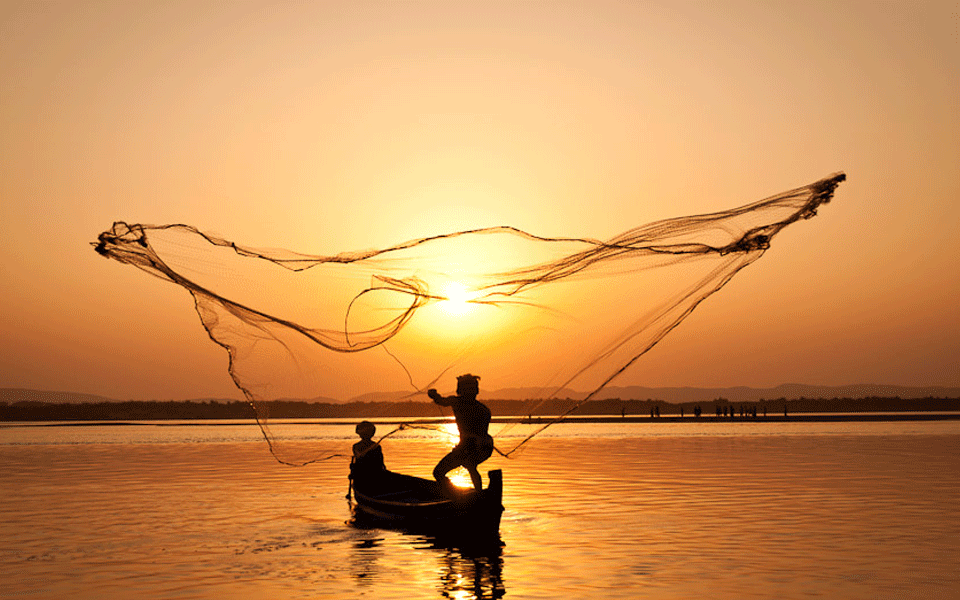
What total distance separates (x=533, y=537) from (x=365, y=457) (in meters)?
6.16

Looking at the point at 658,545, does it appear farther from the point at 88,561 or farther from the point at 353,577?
the point at 88,561

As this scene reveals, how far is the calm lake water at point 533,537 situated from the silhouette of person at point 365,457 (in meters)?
1.27

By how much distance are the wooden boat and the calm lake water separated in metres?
0.51

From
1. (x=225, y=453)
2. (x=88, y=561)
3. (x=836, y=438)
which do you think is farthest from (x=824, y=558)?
(x=836, y=438)

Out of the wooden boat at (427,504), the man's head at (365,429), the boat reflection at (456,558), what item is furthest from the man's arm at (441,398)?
the man's head at (365,429)

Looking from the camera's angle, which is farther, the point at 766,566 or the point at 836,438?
the point at 836,438

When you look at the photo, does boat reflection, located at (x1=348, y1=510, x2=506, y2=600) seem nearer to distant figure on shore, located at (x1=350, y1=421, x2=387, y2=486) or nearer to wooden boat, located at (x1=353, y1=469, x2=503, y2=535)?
wooden boat, located at (x1=353, y1=469, x2=503, y2=535)

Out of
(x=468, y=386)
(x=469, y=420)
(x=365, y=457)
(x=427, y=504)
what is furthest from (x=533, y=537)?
(x=365, y=457)

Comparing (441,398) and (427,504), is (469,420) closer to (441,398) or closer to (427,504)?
(441,398)

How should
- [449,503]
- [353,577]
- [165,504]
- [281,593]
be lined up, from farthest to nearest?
[165,504] < [449,503] < [353,577] < [281,593]

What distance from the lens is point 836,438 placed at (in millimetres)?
64062

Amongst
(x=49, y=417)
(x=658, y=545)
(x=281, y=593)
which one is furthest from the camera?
(x=49, y=417)

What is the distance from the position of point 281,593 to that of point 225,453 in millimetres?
41730

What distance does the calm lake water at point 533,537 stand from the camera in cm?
1573
